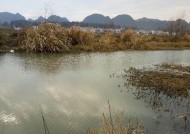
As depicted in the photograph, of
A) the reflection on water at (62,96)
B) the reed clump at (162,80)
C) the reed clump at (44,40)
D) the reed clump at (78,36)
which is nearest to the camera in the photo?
the reflection on water at (62,96)

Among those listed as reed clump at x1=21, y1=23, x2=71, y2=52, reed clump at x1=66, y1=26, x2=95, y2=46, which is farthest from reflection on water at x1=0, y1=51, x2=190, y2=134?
reed clump at x1=66, y1=26, x2=95, y2=46

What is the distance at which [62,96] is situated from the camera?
419 inches

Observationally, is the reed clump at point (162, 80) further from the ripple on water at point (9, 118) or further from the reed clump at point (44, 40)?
the reed clump at point (44, 40)

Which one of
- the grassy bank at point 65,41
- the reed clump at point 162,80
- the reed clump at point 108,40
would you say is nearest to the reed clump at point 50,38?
the grassy bank at point 65,41

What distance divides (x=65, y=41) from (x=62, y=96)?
46.3ft

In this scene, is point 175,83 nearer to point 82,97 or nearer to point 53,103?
point 82,97

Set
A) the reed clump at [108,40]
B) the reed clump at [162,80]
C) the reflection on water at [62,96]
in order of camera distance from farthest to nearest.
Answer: the reed clump at [108,40] < the reed clump at [162,80] < the reflection on water at [62,96]

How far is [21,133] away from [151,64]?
40.1 ft

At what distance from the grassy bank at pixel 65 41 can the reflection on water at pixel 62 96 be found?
15.2ft

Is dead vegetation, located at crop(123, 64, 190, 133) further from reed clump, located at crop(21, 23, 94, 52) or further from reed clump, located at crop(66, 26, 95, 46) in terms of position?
reed clump, located at crop(66, 26, 95, 46)

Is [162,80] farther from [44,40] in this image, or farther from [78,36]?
[78,36]

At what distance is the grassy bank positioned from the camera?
2320 cm

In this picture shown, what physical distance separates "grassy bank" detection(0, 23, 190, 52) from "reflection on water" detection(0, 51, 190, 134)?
15.2ft

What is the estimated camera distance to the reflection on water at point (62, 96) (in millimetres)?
8023
